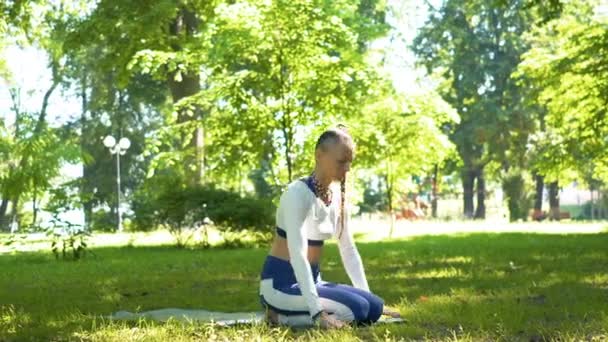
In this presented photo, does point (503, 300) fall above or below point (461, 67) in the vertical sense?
below

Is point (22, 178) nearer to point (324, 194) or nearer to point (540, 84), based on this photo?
point (324, 194)

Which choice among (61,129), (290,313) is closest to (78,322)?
(290,313)

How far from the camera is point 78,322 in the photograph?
675 cm

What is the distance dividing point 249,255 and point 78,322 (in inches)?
372

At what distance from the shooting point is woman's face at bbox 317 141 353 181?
5875mm

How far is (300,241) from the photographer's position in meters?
5.88

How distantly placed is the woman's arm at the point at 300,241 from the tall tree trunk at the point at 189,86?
1735 centimetres

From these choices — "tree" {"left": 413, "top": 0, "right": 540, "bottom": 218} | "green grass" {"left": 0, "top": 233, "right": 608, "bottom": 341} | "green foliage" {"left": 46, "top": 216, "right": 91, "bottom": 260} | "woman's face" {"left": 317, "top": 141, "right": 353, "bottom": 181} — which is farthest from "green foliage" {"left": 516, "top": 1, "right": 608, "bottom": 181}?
"tree" {"left": 413, "top": 0, "right": 540, "bottom": 218}

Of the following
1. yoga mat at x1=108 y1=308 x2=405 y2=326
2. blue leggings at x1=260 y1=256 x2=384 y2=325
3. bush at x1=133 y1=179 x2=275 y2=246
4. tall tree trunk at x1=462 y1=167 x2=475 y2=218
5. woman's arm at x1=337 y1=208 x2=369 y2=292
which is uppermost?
tall tree trunk at x1=462 y1=167 x2=475 y2=218

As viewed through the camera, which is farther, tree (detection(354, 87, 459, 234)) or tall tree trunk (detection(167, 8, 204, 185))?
tree (detection(354, 87, 459, 234))

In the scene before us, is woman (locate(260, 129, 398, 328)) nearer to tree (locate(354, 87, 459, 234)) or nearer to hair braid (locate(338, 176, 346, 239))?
hair braid (locate(338, 176, 346, 239))

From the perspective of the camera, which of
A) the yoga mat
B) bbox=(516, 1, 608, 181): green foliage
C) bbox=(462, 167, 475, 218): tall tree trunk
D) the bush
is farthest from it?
bbox=(462, 167, 475, 218): tall tree trunk

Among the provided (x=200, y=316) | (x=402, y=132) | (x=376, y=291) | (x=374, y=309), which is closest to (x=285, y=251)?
(x=374, y=309)

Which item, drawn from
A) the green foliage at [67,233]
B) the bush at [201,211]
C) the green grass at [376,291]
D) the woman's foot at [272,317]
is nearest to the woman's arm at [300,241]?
the green grass at [376,291]
